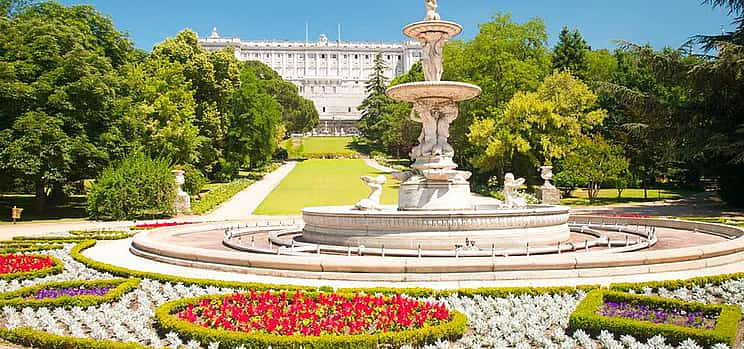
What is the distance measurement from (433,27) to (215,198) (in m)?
21.1

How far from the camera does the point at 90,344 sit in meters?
6.18

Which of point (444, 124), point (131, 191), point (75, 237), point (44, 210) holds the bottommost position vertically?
point (44, 210)

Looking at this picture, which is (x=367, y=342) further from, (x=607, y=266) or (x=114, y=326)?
(x=607, y=266)

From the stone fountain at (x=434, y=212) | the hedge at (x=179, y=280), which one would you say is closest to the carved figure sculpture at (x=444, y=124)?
the stone fountain at (x=434, y=212)

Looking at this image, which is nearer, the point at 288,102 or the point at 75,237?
the point at 75,237

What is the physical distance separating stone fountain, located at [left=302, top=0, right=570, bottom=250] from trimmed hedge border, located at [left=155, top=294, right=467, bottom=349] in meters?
5.78

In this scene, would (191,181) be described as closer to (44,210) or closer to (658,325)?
(44,210)

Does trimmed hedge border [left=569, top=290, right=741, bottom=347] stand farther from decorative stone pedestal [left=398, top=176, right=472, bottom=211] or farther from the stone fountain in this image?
decorative stone pedestal [left=398, top=176, right=472, bottom=211]

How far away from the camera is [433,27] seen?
16453mm

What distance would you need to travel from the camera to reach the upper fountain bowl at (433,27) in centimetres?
1633

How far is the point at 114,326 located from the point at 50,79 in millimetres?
22219

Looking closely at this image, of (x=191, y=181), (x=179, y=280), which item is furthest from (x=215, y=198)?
(x=179, y=280)

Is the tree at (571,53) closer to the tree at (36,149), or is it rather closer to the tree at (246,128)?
the tree at (246,128)

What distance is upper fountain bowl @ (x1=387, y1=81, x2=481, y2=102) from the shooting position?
611 inches
